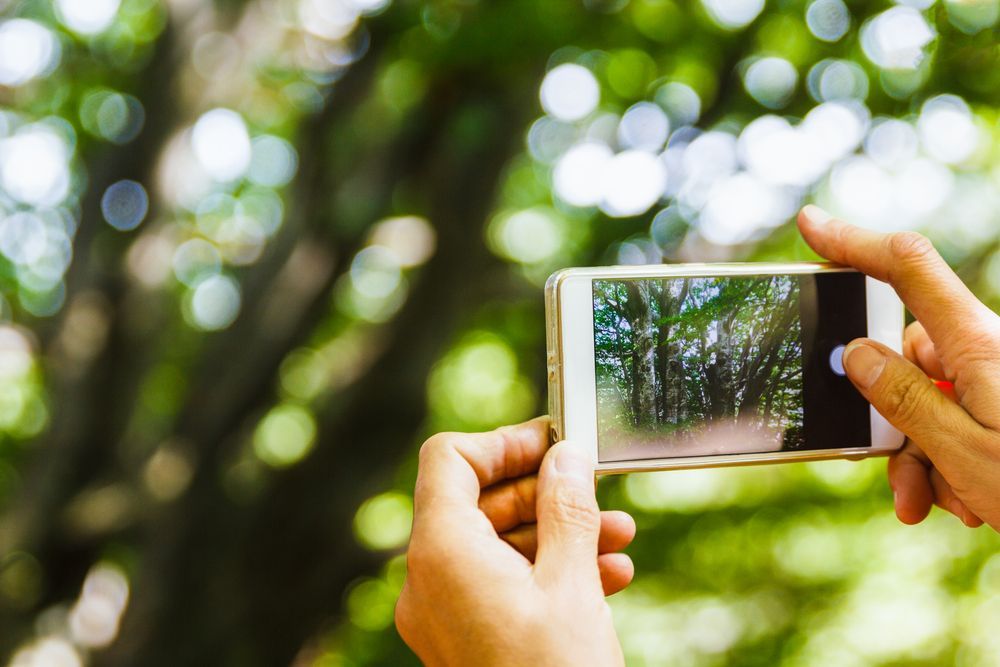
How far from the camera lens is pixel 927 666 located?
517 cm

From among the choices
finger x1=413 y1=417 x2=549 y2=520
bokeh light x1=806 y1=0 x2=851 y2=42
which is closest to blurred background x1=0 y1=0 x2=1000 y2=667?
bokeh light x1=806 y1=0 x2=851 y2=42

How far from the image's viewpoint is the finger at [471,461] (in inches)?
58.7

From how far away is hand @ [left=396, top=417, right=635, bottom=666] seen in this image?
1272 mm

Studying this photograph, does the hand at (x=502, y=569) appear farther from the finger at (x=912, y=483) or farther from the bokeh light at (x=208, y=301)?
the bokeh light at (x=208, y=301)

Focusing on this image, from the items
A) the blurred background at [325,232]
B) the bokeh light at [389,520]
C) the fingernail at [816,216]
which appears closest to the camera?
the fingernail at [816,216]

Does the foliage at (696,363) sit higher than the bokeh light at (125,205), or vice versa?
the bokeh light at (125,205)

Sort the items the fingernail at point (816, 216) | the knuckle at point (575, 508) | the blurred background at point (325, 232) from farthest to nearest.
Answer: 1. the blurred background at point (325, 232)
2. the fingernail at point (816, 216)
3. the knuckle at point (575, 508)

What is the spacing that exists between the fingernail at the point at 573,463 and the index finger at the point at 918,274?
91 centimetres

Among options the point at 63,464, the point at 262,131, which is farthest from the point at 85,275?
the point at 262,131

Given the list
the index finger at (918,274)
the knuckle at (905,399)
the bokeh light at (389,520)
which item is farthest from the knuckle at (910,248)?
the bokeh light at (389,520)

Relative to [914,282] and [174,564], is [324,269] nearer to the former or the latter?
[174,564]

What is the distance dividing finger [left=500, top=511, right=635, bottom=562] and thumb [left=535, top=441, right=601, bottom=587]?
22 cm

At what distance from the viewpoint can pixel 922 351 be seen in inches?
78.2

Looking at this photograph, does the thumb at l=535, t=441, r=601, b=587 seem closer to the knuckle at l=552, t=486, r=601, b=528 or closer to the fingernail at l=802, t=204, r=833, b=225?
the knuckle at l=552, t=486, r=601, b=528
